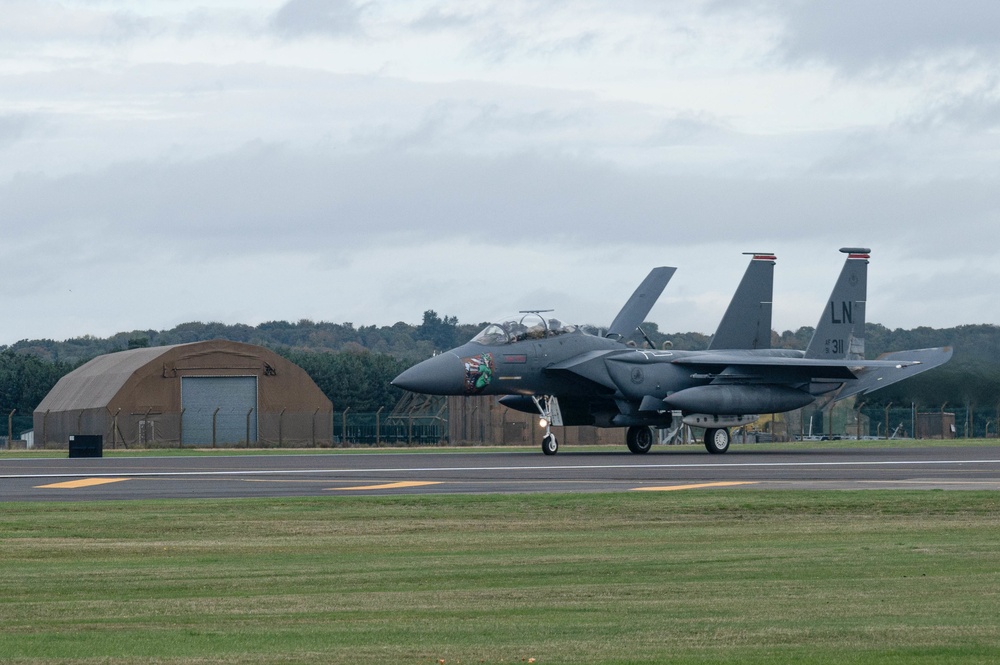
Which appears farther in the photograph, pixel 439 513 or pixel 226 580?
pixel 439 513

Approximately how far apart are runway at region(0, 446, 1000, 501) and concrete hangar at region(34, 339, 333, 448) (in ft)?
83.9

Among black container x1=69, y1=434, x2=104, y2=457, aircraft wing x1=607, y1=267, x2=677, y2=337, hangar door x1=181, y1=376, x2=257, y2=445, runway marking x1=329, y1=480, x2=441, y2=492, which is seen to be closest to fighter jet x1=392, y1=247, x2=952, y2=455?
aircraft wing x1=607, y1=267, x2=677, y2=337

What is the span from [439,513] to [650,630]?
9647 mm

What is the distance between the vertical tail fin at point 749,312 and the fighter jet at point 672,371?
0.03 metres

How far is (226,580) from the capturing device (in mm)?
12453

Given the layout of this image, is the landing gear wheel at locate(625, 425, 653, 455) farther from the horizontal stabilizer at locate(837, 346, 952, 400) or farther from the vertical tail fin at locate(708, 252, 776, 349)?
the horizontal stabilizer at locate(837, 346, 952, 400)

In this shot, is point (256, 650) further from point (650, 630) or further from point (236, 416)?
point (236, 416)

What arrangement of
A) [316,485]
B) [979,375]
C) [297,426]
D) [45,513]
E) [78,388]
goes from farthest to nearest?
[78,388] → [297,426] → [979,375] → [316,485] → [45,513]

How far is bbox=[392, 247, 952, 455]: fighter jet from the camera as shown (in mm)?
39562

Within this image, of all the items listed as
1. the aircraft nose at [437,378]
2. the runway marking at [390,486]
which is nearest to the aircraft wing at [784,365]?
the aircraft nose at [437,378]

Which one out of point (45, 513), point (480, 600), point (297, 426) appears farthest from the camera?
point (297, 426)

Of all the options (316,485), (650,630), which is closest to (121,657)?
(650,630)

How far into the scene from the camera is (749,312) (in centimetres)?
4603

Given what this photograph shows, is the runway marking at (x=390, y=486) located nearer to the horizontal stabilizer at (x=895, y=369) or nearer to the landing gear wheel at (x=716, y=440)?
the landing gear wheel at (x=716, y=440)
